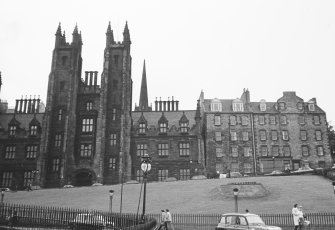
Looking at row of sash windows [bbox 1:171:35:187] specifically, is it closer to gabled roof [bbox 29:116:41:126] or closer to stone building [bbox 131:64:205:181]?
gabled roof [bbox 29:116:41:126]

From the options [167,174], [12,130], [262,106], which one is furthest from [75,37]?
[262,106]

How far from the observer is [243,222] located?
17609mm

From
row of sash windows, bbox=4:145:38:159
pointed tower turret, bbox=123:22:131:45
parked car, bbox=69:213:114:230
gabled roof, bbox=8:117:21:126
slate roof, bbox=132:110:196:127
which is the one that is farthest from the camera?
slate roof, bbox=132:110:196:127

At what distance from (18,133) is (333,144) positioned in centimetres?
6425

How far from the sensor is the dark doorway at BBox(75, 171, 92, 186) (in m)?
56.5

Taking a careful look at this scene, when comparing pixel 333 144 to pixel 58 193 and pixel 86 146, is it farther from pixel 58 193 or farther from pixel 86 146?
pixel 58 193

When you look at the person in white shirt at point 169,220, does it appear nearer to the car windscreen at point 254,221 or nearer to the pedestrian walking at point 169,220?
the pedestrian walking at point 169,220

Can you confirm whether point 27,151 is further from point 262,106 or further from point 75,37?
point 262,106

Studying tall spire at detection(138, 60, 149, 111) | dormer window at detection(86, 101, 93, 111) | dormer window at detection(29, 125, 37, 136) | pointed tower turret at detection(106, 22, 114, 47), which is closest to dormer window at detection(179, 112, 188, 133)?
dormer window at detection(86, 101, 93, 111)

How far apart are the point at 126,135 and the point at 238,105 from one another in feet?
74.3

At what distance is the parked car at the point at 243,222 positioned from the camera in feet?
55.9

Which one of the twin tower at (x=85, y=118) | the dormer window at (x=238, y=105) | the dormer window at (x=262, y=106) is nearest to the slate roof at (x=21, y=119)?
the twin tower at (x=85, y=118)

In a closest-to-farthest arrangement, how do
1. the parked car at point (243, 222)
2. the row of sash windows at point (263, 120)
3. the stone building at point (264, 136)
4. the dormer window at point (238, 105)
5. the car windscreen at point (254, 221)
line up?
1. the parked car at point (243, 222)
2. the car windscreen at point (254, 221)
3. the stone building at point (264, 136)
4. the row of sash windows at point (263, 120)
5. the dormer window at point (238, 105)

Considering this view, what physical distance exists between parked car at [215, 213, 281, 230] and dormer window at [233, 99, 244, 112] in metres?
48.8
